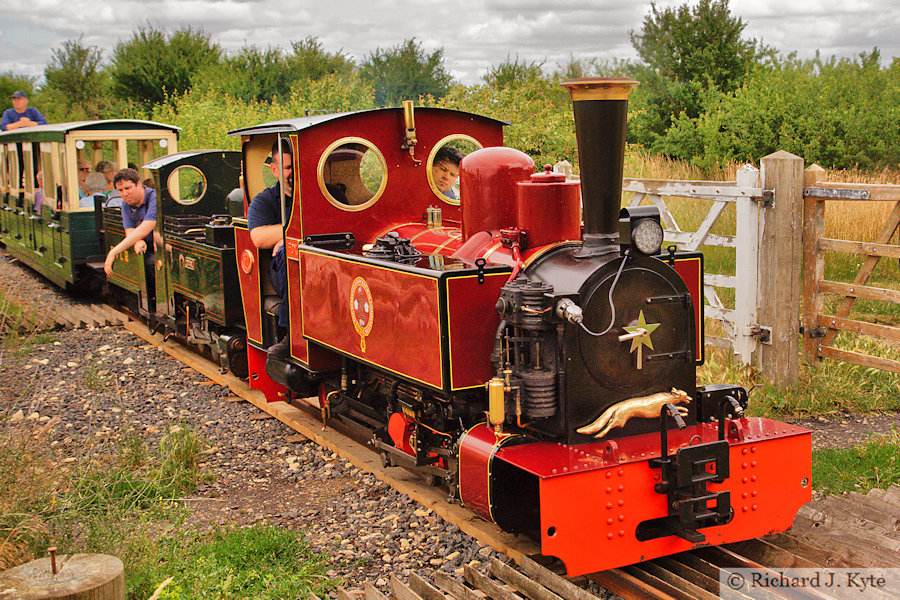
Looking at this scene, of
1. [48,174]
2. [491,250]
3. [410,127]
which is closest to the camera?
[491,250]

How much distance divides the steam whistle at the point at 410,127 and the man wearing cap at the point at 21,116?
14559 mm

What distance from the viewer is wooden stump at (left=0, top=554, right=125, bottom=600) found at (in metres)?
3.12

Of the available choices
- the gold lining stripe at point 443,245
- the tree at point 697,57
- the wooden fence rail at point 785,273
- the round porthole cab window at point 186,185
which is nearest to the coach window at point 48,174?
the round porthole cab window at point 186,185

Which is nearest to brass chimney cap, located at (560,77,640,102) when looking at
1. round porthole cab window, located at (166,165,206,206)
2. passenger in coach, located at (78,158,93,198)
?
round porthole cab window, located at (166,165,206,206)

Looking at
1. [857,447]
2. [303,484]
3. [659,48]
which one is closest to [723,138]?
[659,48]

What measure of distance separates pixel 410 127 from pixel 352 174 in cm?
54

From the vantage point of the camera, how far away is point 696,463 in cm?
412

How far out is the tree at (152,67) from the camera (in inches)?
1355

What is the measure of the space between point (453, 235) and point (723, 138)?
13.4 m

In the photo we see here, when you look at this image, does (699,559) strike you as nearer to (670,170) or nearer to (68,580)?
(68,580)

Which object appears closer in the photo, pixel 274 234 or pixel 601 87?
pixel 601 87

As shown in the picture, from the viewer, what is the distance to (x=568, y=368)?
4.31 metres

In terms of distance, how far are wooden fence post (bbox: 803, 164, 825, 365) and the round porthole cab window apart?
6622 millimetres

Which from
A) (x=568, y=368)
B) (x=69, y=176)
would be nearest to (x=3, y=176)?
(x=69, y=176)
